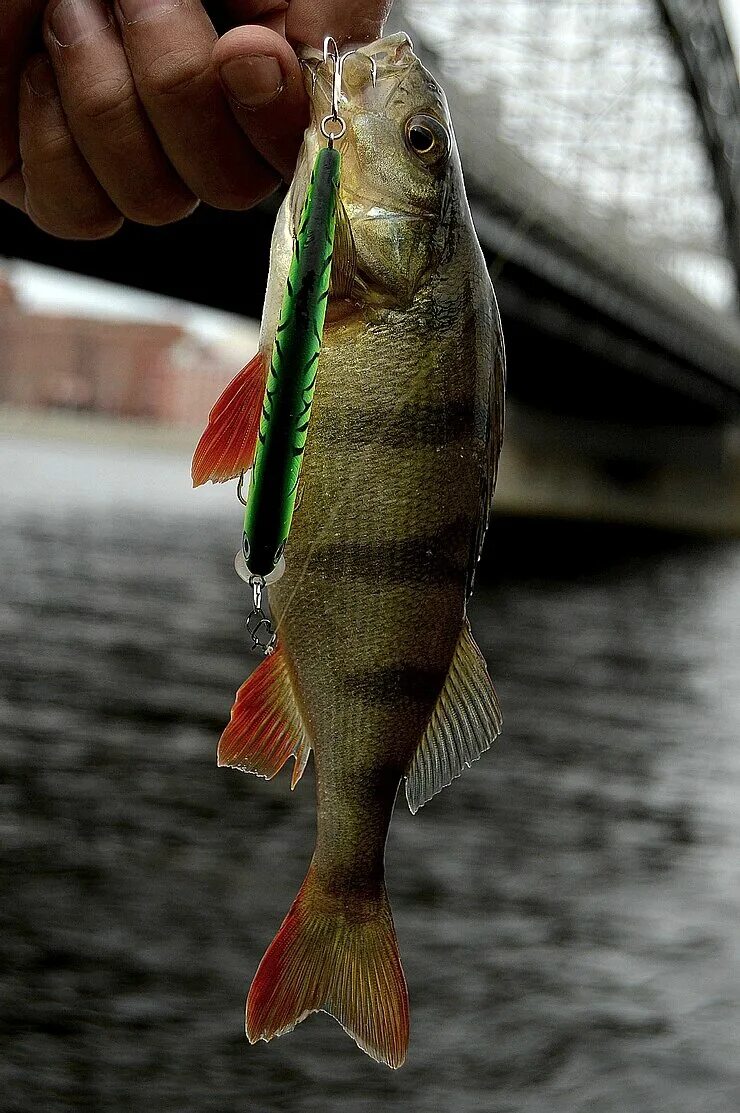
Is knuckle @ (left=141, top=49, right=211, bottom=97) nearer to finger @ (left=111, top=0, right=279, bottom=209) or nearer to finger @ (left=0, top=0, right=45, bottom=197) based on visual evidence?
finger @ (left=111, top=0, right=279, bottom=209)

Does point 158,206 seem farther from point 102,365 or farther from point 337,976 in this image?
point 102,365

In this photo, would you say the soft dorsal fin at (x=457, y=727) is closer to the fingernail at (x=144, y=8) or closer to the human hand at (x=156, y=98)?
the human hand at (x=156, y=98)

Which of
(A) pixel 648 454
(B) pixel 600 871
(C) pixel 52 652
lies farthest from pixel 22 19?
(A) pixel 648 454

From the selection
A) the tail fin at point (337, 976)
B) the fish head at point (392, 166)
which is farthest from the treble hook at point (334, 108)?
the tail fin at point (337, 976)

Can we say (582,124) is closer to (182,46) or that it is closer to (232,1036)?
(232,1036)

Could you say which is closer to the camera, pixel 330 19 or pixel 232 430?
pixel 232 430

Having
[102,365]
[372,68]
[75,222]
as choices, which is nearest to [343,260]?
[372,68]
